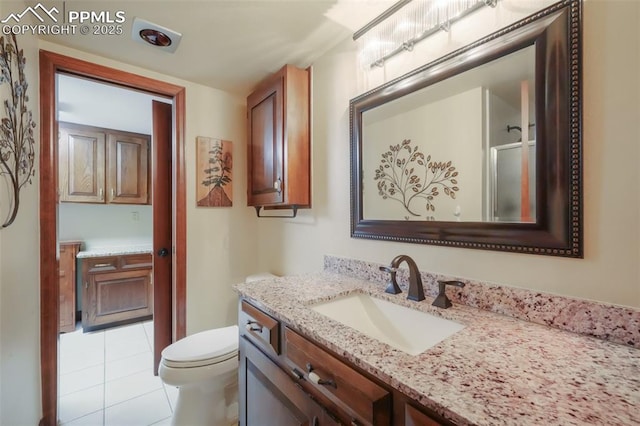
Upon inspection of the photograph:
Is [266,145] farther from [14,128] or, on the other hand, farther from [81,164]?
[81,164]

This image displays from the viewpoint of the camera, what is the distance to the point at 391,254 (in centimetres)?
123

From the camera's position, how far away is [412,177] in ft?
3.80

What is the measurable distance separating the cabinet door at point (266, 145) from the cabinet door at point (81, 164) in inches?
75.4

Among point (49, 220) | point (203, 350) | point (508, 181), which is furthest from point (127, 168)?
point (508, 181)

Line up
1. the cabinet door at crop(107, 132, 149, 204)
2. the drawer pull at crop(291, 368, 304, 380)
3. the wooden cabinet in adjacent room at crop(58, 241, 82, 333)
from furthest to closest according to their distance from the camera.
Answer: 1. the cabinet door at crop(107, 132, 149, 204)
2. the wooden cabinet in adjacent room at crop(58, 241, 82, 333)
3. the drawer pull at crop(291, 368, 304, 380)

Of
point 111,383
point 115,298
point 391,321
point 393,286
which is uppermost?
point 393,286

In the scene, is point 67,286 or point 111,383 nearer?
point 111,383

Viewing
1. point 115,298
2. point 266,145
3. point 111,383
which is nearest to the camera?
point 266,145

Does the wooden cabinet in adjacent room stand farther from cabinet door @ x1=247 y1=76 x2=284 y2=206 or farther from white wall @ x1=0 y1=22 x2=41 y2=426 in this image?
cabinet door @ x1=247 y1=76 x2=284 y2=206

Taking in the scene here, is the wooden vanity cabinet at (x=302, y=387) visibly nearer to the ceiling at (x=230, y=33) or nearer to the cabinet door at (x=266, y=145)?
the cabinet door at (x=266, y=145)

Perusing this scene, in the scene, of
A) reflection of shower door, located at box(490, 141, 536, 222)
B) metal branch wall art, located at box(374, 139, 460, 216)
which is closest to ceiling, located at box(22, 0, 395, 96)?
metal branch wall art, located at box(374, 139, 460, 216)

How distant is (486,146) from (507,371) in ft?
2.28

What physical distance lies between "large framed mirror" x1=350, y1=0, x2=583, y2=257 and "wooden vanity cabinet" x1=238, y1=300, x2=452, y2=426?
0.60m

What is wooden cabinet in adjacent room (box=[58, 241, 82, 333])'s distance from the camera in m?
2.61
